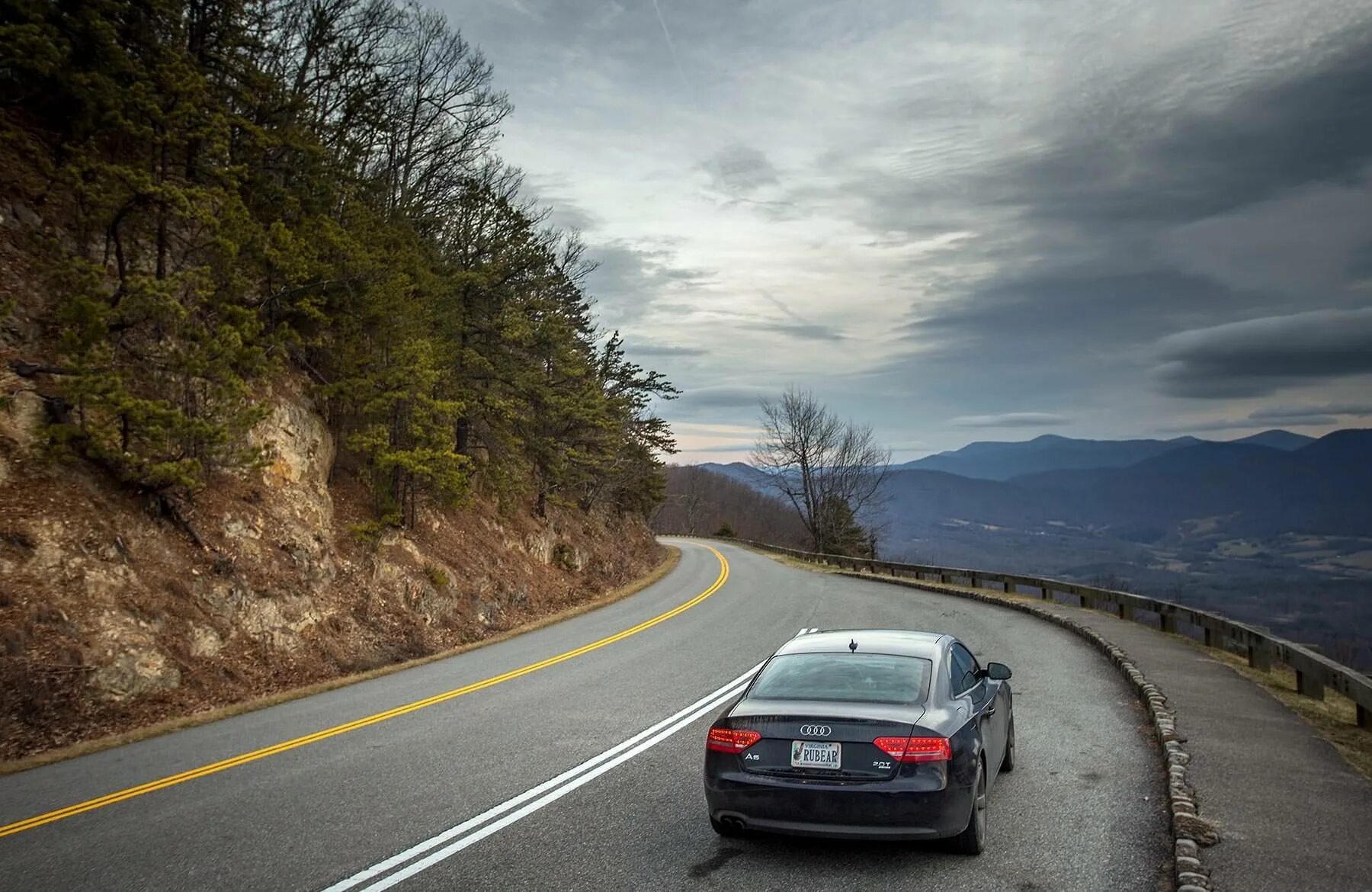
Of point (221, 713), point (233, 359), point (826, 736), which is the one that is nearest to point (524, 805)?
point (826, 736)

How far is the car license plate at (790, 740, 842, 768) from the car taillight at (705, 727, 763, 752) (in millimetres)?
254

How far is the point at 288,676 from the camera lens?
567 inches

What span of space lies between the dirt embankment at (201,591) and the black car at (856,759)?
9.23 meters

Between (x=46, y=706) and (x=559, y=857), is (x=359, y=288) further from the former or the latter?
(x=559, y=857)

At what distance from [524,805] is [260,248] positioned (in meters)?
13.3

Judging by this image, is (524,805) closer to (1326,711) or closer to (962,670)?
(962,670)

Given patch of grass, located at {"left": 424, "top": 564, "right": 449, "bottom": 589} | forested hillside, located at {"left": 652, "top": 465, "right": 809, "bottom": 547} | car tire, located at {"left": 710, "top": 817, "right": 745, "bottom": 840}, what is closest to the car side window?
car tire, located at {"left": 710, "top": 817, "right": 745, "bottom": 840}

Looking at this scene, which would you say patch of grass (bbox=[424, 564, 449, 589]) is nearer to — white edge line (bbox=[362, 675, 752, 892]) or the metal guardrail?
white edge line (bbox=[362, 675, 752, 892])

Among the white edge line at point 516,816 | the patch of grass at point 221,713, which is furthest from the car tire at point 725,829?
the patch of grass at point 221,713

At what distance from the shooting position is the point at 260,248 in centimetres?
1584

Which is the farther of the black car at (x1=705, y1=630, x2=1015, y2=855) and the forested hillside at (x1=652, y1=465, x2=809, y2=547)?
the forested hillside at (x1=652, y1=465, x2=809, y2=547)

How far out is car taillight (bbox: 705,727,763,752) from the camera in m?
5.49

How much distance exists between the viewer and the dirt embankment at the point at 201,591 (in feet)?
35.9

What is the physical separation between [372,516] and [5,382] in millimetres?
8973
